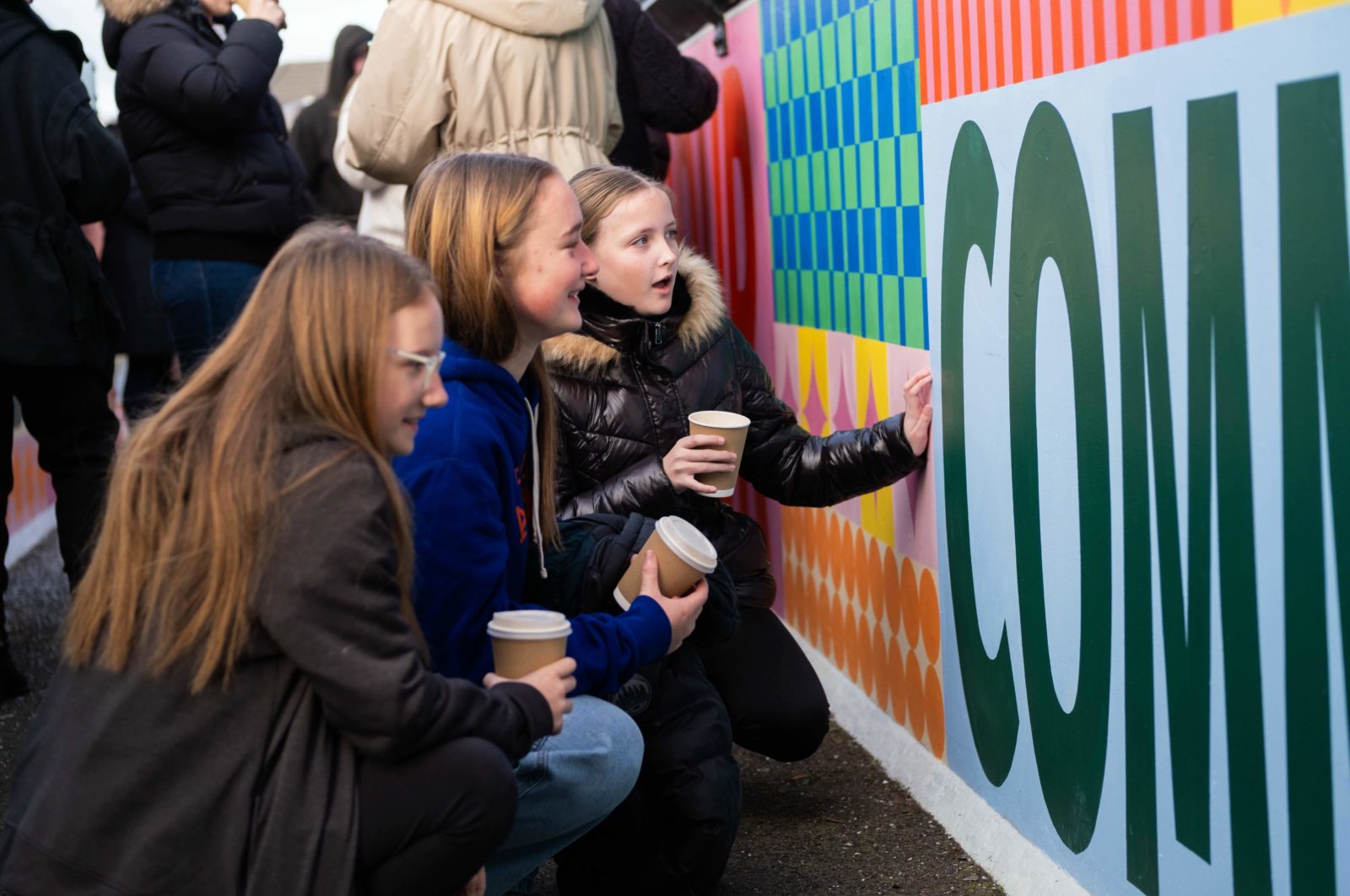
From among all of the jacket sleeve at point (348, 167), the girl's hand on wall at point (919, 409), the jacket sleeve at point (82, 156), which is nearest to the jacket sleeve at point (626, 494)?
the girl's hand on wall at point (919, 409)

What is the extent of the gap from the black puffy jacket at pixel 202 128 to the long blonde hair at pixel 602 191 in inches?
63.6

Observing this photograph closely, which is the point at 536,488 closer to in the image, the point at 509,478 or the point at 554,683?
the point at 509,478

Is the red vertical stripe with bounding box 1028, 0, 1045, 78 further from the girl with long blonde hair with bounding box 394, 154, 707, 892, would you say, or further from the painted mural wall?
the girl with long blonde hair with bounding box 394, 154, 707, 892

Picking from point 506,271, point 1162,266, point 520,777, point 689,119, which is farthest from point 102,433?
point 1162,266

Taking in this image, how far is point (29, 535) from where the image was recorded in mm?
6289

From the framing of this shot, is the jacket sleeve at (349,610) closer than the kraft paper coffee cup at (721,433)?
Yes

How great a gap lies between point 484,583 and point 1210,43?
1167 mm

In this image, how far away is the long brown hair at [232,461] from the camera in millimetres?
1829

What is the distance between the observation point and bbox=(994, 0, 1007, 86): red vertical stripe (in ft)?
8.47

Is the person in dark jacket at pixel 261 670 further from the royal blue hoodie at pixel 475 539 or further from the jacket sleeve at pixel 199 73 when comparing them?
the jacket sleeve at pixel 199 73

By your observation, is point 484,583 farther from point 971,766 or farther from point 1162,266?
point 971,766

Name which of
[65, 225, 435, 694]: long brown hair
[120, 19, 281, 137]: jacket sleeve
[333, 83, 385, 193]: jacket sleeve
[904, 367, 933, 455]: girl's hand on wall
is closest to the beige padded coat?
[333, 83, 385, 193]: jacket sleeve

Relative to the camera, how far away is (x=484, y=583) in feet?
7.18

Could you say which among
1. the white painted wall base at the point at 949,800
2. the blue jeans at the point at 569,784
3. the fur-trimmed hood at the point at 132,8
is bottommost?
the white painted wall base at the point at 949,800
